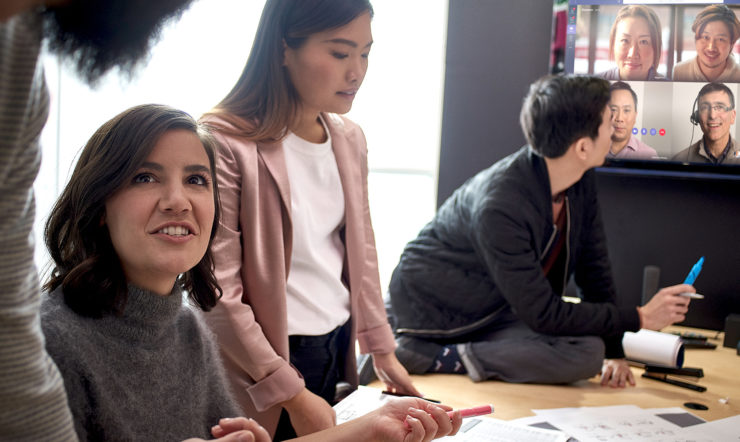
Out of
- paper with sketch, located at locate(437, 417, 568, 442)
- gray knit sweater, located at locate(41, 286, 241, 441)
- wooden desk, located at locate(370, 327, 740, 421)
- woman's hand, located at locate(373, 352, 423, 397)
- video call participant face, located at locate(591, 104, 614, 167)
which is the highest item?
video call participant face, located at locate(591, 104, 614, 167)

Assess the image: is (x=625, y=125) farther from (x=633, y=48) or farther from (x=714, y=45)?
(x=714, y=45)

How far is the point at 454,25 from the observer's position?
3.17m

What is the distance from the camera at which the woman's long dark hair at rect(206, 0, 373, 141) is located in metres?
1.62

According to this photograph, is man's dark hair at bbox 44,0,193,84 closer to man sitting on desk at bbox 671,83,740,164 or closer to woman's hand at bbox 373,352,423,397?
woman's hand at bbox 373,352,423,397

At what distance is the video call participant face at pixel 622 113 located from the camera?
2.95 m

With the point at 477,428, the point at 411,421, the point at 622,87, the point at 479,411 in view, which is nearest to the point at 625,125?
the point at 622,87

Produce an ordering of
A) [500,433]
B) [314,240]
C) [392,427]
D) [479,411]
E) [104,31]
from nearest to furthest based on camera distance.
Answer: [104,31], [392,427], [479,411], [500,433], [314,240]

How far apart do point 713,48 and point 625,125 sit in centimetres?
44

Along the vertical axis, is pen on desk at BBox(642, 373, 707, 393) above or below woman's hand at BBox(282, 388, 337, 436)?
below

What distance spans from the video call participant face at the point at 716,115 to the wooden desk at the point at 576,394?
0.98 m

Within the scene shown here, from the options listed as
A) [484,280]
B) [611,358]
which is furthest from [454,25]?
[611,358]

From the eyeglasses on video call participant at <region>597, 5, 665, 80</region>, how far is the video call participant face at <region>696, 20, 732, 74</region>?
6.0 inches

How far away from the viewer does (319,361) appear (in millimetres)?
1805

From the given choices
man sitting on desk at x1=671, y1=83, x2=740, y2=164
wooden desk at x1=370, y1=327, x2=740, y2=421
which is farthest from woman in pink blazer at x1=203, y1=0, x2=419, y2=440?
man sitting on desk at x1=671, y1=83, x2=740, y2=164
